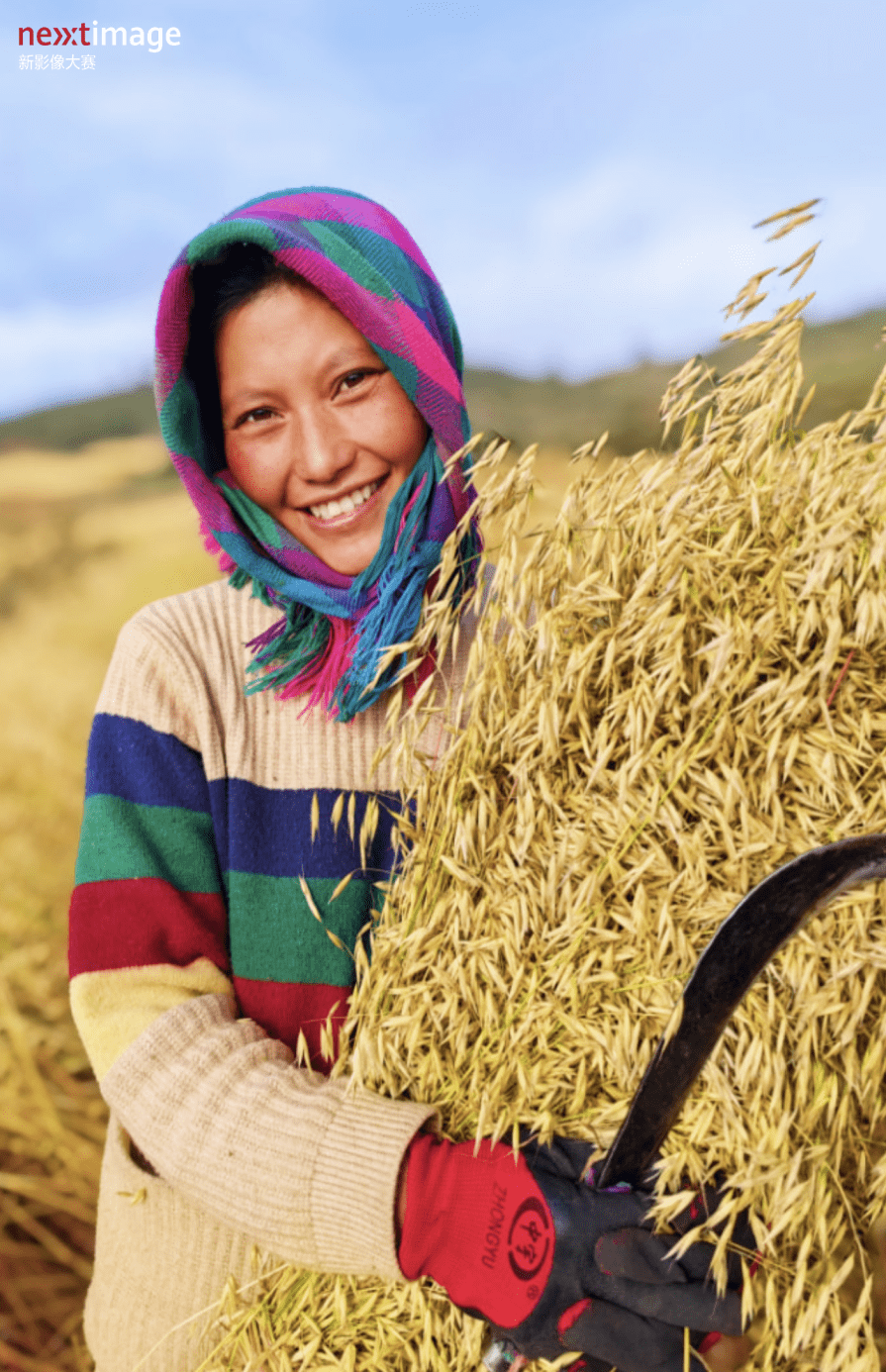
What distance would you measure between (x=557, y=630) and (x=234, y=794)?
61 centimetres

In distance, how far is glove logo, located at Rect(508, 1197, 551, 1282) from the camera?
807 mm

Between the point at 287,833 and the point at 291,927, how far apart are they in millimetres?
126

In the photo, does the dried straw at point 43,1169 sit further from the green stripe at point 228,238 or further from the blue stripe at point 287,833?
the green stripe at point 228,238

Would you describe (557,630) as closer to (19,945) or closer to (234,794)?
(234,794)

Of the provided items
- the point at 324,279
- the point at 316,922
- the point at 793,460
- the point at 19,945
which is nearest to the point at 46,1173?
the point at 19,945

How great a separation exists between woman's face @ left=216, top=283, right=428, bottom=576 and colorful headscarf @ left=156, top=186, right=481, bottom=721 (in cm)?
3

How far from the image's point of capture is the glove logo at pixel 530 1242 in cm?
81

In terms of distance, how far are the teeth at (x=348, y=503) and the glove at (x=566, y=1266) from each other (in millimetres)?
808

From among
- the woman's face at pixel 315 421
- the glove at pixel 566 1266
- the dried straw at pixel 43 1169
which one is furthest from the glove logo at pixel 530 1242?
the dried straw at pixel 43 1169

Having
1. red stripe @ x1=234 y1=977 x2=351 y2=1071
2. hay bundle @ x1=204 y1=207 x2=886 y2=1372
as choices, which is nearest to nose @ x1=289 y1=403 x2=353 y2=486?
hay bundle @ x1=204 y1=207 x2=886 y2=1372

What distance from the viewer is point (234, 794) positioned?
124cm

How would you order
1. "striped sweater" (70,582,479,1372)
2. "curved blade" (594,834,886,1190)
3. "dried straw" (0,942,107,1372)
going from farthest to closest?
"dried straw" (0,942,107,1372) < "striped sweater" (70,582,479,1372) < "curved blade" (594,834,886,1190)

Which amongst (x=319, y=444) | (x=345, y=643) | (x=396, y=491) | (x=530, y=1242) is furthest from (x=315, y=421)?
(x=530, y=1242)

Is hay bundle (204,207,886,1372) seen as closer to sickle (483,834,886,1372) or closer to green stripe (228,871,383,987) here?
sickle (483,834,886,1372)
